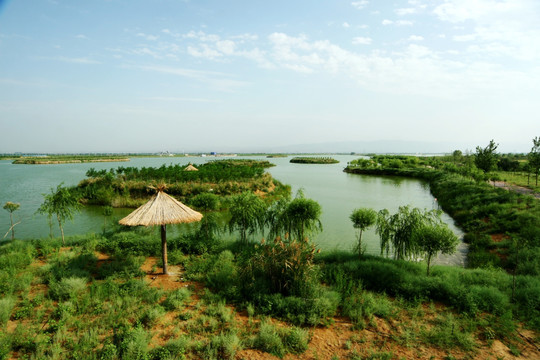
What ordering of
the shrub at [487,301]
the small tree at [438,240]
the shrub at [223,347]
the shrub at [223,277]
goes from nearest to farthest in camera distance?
the shrub at [223,347] < the shrub at [487,301] < the shrub at [223,277] < the small tree at [438,240]

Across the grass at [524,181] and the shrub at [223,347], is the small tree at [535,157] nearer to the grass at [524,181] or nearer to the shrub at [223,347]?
the grass at [524,181]

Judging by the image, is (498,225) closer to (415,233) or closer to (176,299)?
(415,233)

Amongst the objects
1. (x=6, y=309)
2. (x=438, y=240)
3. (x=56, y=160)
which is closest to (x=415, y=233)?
(x=438, y=240)

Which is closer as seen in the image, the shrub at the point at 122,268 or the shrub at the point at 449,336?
the shrub at the point at 449,336

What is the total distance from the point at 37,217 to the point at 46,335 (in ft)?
59.6

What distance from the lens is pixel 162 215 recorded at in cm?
904

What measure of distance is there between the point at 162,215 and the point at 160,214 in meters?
0.08

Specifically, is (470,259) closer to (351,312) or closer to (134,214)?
(351,312)

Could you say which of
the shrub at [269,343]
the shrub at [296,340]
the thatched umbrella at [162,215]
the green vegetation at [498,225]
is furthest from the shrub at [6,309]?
the green vegetation at [498,225]

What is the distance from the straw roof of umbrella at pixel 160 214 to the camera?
8.80 metres

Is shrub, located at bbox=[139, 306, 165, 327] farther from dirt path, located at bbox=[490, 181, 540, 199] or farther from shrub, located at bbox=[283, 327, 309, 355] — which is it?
dirt path, located at bbox=[490, 181, 540, 199]

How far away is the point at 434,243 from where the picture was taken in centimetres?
852

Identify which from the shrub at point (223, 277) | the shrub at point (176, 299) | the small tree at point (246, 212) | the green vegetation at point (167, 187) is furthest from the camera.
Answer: the green vegetation at point (167, 187)

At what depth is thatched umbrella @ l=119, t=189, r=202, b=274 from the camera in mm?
8820
